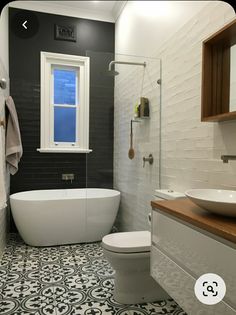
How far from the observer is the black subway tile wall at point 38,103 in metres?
3.28

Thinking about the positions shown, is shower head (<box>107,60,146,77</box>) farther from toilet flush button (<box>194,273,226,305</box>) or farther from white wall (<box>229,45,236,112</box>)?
toilet flush button (<box>194,273,226,305</box>)

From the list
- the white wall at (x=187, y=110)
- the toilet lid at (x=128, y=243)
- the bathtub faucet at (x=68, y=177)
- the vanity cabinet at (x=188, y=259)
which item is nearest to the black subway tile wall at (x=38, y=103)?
the bathtub faucet at (x=68, y=177)

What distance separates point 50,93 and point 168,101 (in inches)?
82.9

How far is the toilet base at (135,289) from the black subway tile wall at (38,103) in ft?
4.89

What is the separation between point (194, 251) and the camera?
1.11 meters

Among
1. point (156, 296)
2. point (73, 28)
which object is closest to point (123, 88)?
point (73, 28)

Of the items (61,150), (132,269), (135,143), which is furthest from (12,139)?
(132,269)

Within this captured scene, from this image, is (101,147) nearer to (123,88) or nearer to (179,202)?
(123,88)

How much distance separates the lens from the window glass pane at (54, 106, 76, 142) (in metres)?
3.86

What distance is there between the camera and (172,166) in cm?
222

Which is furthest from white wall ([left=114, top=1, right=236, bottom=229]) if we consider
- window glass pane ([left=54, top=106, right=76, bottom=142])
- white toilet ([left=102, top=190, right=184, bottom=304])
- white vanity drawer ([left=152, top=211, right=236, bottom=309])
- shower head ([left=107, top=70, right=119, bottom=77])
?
window glass pane ([left=54, top=106, right=76, bottom=142])

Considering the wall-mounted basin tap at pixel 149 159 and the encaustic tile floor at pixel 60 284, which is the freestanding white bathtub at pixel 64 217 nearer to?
the encaustic tile floor at pixel 60 284

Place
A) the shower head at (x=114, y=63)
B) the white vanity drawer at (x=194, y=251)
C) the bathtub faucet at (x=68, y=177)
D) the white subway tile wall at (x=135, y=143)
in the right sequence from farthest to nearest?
the bathtub faucet at (x=68, y=177), the shower head at (x=114, y=63), the white subway tile wall at (x=135, y=143), the white vanity drawer at (x=194, y=251)

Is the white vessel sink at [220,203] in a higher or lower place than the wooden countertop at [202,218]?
higher
